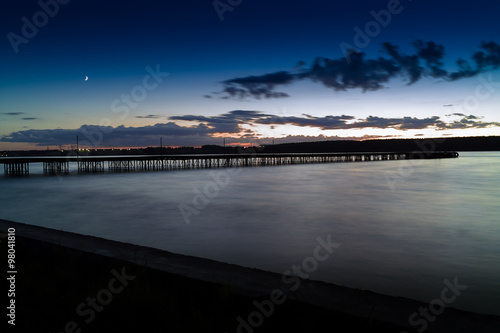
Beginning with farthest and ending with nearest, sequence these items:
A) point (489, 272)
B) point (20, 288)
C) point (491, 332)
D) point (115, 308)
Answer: point (489, 272) → point (20, 288) → point (115, 308) → point (491, 332)

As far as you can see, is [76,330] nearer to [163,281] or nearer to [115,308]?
[115,308]

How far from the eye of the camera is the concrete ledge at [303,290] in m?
2.84

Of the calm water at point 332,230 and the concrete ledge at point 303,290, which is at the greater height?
the concrete ledge at point 303,290

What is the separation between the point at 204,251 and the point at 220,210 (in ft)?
24.0

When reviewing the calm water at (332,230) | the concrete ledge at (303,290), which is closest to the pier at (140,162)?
the calm water at (332,230)

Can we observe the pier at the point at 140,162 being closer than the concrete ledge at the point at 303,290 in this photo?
No

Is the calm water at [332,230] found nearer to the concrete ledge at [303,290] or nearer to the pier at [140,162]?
the concrete ledge at [303,290]

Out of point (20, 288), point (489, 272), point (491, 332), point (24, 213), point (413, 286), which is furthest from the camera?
point (24, 213)

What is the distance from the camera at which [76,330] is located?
10.5 feet

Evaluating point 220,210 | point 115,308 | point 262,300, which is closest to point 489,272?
point 262,300

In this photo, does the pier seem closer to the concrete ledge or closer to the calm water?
the calm water

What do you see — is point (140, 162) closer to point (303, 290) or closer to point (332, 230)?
point (332, 230)

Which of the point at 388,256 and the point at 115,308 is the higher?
the point at 115,308

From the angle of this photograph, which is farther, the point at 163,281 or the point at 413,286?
the point at 413,286
